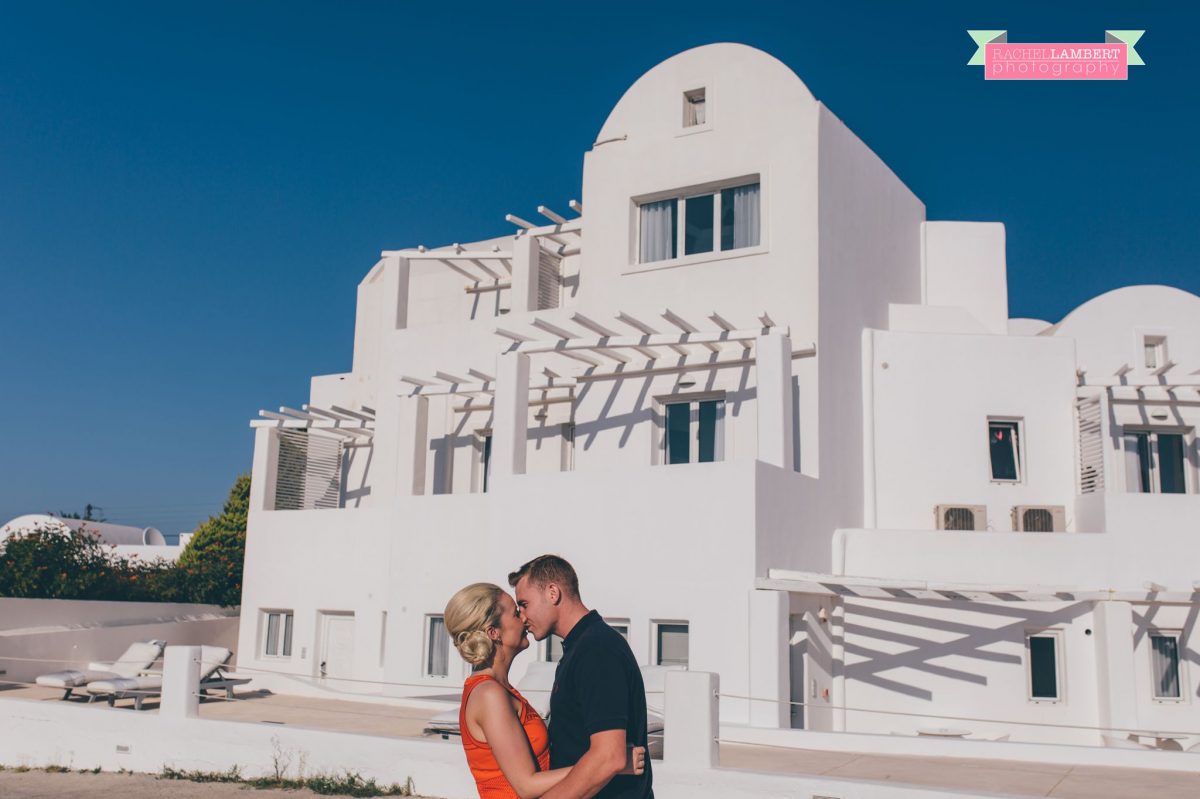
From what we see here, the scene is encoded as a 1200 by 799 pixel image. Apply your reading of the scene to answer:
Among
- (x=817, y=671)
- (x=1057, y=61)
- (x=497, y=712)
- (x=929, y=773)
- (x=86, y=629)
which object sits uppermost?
(x=1057, y=61)

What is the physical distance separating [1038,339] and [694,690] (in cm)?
1184

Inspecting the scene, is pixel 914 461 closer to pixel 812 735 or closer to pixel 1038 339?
pixel 1038 339

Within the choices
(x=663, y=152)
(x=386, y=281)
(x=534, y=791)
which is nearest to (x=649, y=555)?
(x=663, y=152)

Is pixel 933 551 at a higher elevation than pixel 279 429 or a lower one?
lower

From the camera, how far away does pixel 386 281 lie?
23.8 metres

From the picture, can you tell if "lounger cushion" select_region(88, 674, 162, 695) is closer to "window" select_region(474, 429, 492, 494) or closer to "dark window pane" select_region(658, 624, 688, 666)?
"window" select_region(474, 429, 492, 494)

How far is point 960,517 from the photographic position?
1853cm

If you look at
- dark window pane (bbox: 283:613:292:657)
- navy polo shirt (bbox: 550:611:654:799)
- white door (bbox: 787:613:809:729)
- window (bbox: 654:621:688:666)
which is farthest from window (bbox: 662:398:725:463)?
navy polo shirt (bbox: 550:611:654:799)

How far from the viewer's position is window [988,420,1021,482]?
63.2 feet

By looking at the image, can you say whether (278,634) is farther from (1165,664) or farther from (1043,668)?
(1165,664)

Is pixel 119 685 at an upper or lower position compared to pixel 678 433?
lower

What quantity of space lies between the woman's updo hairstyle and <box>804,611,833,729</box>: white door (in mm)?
12681

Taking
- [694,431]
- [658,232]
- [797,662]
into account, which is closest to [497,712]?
[797,662]

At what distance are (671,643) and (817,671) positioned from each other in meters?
2.40
